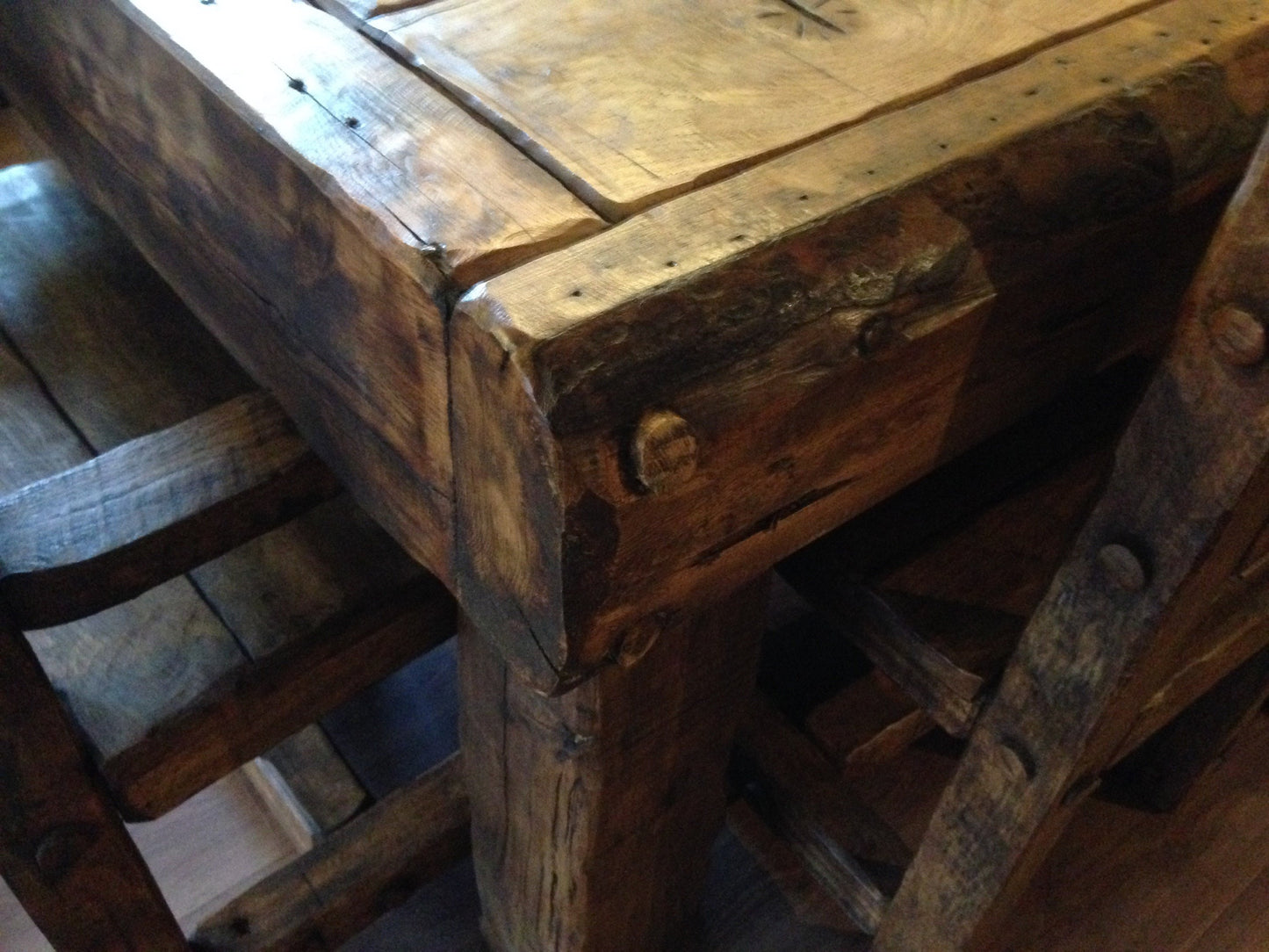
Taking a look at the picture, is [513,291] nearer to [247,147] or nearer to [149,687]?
[247,147]

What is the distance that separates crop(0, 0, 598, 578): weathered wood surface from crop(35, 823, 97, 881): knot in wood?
299 mm

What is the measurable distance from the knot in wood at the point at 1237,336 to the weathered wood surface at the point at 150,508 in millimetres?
522

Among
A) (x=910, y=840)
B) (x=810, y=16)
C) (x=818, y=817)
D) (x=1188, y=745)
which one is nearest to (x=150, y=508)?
(x=810, y=16)

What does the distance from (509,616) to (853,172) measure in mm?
282

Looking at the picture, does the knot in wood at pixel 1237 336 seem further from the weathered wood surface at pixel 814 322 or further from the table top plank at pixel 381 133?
the table top plank at pixel 381 133

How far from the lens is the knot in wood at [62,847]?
794mm

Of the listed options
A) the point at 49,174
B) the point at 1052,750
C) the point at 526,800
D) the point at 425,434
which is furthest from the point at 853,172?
the point at 49,174

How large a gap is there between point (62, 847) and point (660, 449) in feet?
1.79

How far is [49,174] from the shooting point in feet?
4.10

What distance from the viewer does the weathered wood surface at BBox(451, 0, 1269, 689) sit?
1.71ft

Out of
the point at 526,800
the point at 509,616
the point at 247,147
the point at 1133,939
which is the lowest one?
the point at 1133,939

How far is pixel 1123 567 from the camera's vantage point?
0.65 m

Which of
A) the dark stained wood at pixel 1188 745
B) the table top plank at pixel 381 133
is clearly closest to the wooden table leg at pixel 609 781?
the table top plank at pixel 381 133

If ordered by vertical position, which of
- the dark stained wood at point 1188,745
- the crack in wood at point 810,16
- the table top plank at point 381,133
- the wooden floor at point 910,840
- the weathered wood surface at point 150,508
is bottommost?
the wooden floor at point 910,840
